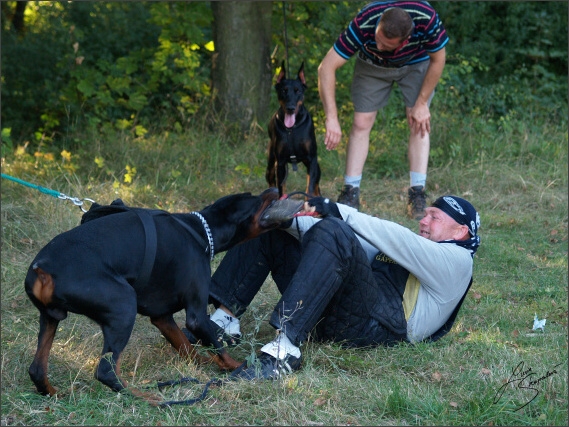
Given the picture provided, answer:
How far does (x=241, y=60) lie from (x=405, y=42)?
11.1 ft

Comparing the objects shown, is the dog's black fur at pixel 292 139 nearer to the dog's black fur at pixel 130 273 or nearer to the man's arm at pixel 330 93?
the man's arm at pixel 330 93

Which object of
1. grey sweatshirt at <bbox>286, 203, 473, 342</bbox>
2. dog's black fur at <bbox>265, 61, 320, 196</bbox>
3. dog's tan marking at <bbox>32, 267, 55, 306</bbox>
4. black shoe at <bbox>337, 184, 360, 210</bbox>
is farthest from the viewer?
dog's black fur at <bbox>265, 61, 320, 196</bbox>

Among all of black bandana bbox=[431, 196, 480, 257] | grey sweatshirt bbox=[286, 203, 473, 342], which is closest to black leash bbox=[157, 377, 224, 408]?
grey sweatshirt bbox=[286, 203, 473, 342]

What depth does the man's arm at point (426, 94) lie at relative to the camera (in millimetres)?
6500

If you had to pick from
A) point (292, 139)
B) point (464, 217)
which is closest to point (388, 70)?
point (292, 139)

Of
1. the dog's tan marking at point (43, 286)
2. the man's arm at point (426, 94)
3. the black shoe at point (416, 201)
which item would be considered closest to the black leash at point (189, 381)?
the dog's tan marking at point (43, 286)

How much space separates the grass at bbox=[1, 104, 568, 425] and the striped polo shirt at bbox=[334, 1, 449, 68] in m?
1.41

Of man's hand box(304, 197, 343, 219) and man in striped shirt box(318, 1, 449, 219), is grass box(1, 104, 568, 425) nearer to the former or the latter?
man in striped shirt box(318, 1, 449, 219)

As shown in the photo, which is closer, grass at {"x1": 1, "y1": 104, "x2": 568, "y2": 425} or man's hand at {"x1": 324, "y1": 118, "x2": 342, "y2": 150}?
grass at {"x1": 1, "y1": 104, "x2": 568, "y2": 425}

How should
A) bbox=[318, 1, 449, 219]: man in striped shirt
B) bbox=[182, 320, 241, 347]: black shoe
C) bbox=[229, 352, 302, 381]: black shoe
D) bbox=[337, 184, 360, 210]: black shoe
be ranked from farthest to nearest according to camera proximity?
bbox=[337, 184, 360, 210]: black shoe < bbox=[318, 1, 449, 219]: man in striped shirt < bbox=[182, 320, 241, 347]: black shoe < bbox=[229, 352, 302, 381]: black shoe

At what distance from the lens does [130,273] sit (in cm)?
336

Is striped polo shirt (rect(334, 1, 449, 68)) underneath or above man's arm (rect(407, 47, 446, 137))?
above

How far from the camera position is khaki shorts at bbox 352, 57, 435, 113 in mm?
6844

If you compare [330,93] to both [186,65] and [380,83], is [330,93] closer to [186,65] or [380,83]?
[380,83]
